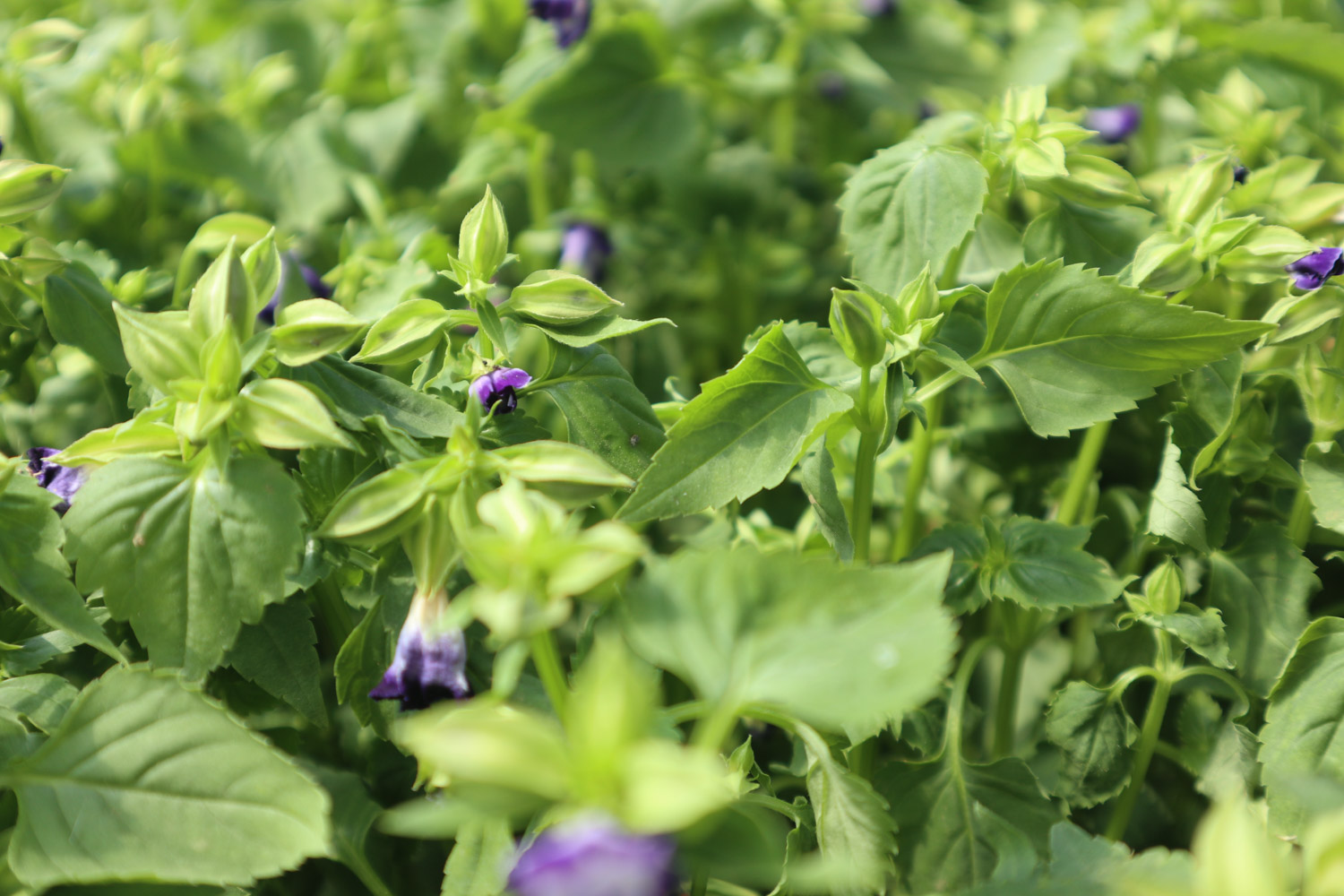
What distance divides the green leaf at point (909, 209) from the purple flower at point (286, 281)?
1.46 feet

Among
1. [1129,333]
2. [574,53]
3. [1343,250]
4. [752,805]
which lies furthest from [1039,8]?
[752,805]

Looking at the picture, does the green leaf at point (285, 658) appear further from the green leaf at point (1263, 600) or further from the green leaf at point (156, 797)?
the green leaf at point (1263, 600)

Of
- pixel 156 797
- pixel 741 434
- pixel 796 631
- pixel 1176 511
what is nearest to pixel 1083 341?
pixel 1176 511

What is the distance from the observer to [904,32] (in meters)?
1.39

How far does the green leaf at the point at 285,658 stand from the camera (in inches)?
24.4

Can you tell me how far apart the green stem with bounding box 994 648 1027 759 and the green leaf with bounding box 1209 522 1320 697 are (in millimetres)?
144

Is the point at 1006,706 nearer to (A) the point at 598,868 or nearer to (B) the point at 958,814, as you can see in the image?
(B) the point at 958,814

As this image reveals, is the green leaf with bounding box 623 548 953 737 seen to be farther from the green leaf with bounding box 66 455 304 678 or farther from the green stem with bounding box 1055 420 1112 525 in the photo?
the green stem with bounding box 1055 420 1112 525

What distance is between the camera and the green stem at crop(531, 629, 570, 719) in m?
0.44

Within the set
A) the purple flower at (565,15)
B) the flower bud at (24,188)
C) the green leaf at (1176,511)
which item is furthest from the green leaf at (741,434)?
the purple flower at (565,15)

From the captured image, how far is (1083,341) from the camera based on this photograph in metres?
0.67

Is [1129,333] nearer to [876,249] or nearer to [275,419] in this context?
[876,249]

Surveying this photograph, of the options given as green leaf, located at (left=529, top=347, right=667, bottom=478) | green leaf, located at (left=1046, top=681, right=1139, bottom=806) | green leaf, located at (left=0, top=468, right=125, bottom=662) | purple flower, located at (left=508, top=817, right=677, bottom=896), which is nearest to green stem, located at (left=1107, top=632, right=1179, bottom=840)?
green leaf, located at (left=1046, top=681, right=1139, bottom=806)

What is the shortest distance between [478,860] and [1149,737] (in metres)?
0.47
